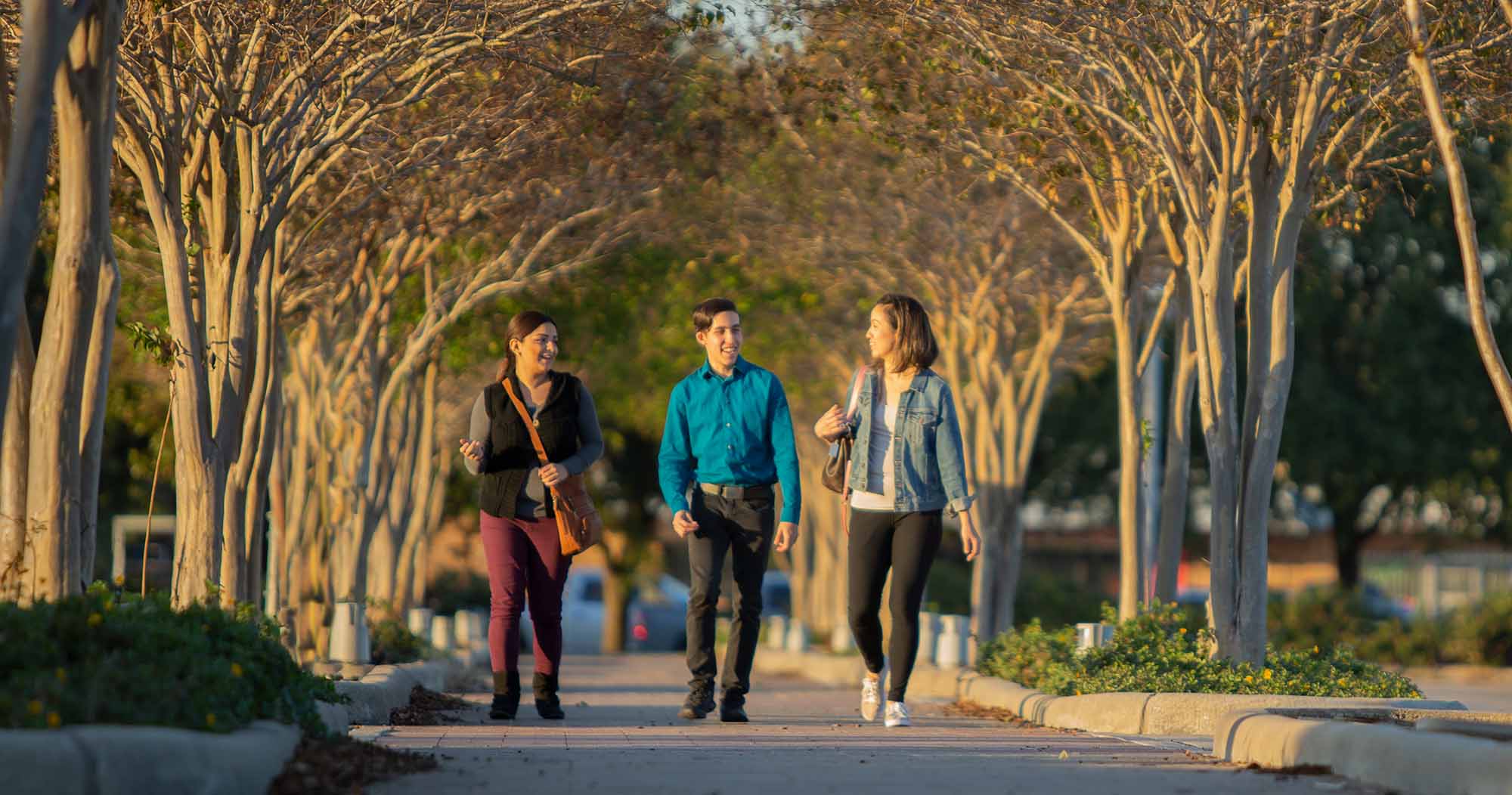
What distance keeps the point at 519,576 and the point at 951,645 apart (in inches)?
285

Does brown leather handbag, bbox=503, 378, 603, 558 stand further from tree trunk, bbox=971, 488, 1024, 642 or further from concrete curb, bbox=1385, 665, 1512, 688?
concrete curb, bbox=1385, 665, 1512, 688

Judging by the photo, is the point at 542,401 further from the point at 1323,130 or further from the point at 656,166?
the point at 656,166

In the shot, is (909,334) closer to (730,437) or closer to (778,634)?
(730,437)

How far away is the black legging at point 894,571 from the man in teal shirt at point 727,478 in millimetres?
352

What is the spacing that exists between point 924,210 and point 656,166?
3.87m

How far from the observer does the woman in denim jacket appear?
10289 millimetres

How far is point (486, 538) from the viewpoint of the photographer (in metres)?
10.7

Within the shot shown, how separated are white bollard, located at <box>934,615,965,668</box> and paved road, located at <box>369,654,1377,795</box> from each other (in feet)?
15.9

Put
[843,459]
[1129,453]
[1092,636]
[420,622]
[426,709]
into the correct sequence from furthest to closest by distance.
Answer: [420,622] → [1129,453] → [1092,636] → [426,709] → [843,459]

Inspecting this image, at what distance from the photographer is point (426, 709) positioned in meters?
12.0

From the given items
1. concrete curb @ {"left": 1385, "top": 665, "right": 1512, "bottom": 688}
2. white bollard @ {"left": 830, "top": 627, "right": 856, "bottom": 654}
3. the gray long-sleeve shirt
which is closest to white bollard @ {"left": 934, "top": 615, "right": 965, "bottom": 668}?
the gray long-sleeve shirt

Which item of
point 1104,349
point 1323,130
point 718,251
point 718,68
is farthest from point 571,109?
point 1104,349

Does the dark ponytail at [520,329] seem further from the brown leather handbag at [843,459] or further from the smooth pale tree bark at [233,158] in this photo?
the smooth pale tree bark at [233,158]

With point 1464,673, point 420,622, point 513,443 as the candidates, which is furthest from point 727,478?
point 1464,673
